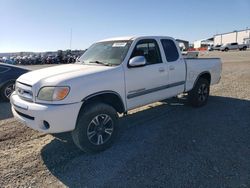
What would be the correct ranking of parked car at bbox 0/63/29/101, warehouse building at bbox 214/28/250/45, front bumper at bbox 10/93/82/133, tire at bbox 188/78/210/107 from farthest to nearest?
warehouse building at bbox 214/28/250/45 → parked car at bbox 0/63/29/101 → tire at bbox 188/78/210/107 → front bumper at bbox 10/93/82/133

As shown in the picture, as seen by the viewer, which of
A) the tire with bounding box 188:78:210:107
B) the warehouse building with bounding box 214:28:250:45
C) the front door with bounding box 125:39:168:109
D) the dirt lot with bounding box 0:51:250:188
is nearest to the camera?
the dirt lot with bounding box 0:51:250:188

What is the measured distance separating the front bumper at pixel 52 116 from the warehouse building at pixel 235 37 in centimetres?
9189

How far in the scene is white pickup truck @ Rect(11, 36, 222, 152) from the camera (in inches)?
159

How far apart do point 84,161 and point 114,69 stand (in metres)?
1.67

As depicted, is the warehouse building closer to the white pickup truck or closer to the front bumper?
the white pickup truck

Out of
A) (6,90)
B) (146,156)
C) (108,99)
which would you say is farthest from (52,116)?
(6,90)

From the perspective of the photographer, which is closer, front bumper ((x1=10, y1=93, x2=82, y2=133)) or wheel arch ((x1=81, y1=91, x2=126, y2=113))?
front bumper ((x1=10, y1=93, x2=82, y2=133))

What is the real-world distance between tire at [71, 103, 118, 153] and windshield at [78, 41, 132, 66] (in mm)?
1003

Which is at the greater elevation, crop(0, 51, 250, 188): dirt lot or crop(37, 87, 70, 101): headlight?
crop(37, 87, 70, 101): headlight

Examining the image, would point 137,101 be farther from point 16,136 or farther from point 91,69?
point 16,136

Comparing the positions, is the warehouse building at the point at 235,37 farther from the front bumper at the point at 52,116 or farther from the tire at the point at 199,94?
the front bumper at the point at 52,116

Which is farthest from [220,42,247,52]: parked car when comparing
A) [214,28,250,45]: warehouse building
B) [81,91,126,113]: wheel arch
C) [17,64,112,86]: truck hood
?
[17,64,112,86]: truck hood

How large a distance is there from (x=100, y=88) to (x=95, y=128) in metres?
0.70

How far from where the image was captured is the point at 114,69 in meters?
4.73
